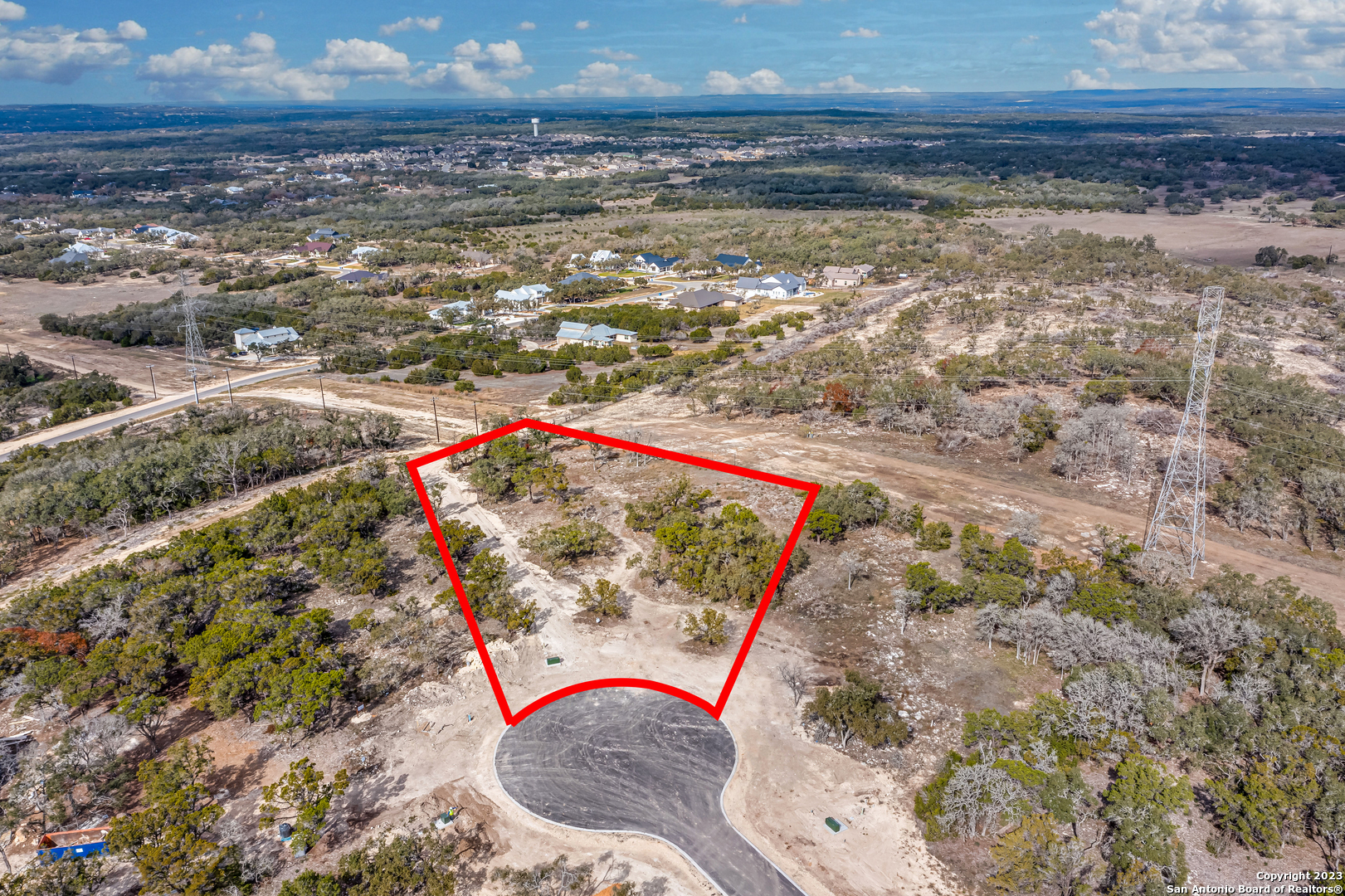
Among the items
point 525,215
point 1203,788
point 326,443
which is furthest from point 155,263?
point 1203,788

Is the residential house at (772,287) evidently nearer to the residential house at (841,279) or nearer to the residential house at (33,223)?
the residential house at (841,279)

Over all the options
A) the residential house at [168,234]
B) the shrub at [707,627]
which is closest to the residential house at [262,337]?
the shrub at [707,627]

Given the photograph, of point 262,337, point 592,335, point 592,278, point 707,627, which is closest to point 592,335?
point 592,335

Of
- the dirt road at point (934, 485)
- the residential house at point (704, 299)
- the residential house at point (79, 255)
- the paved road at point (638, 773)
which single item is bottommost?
the paved road at point (638, 773)

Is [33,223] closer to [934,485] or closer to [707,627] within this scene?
[707,627]

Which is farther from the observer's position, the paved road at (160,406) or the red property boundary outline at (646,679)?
the paved road at (160,406)

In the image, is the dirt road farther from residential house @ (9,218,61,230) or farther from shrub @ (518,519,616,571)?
residential house @ (9,218,61,230)

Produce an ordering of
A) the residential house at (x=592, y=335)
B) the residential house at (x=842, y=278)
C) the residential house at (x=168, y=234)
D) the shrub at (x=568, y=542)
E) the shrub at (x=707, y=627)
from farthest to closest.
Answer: the residential house at (x=168, y=234) < the residential house at (x=842, y=278) < the residential house at (x=592, y=335) < the shrub at (x=568, y=542) < the shrub at (x=707, y=627)
